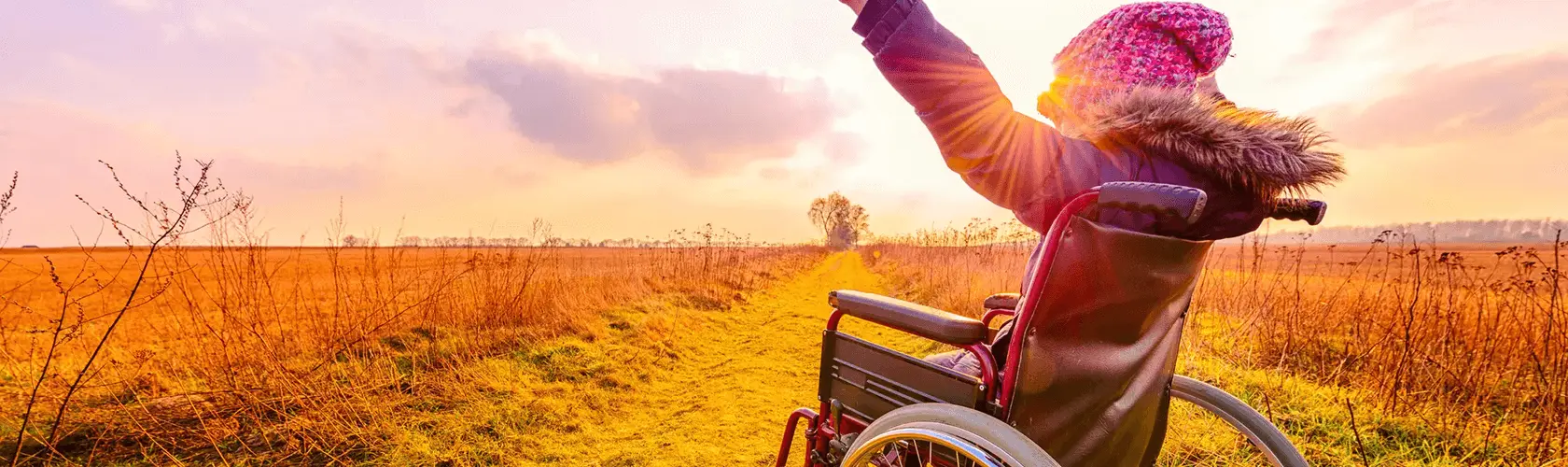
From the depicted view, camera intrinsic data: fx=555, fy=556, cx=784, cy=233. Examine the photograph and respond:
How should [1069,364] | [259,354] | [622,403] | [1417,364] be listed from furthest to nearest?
1. [622,403]
2. [1417,364]
3. [259,354]
4. [1069,364]

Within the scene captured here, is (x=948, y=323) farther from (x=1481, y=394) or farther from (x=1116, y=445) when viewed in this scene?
(x=1481, y=394)

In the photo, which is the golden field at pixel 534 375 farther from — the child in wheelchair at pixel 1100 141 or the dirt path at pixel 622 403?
the child in wheelchair at pixel 1100 141

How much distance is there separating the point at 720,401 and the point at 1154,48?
330 centimetres

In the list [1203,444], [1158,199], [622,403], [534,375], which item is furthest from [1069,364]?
[534,375]

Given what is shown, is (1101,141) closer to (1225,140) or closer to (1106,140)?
(1106,140)

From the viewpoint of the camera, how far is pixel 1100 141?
1.20 m

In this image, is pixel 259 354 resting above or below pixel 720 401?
above

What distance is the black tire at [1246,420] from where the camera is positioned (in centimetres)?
144

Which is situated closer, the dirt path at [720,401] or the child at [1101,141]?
the child at [1101,141]

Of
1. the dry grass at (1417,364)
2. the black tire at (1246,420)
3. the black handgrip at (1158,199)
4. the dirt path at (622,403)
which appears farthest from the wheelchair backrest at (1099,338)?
the dirt path at (622,403)

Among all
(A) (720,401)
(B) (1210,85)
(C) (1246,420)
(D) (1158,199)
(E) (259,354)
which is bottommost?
(A) (720,401)

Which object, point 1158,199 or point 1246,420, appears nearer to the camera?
point 1158,199

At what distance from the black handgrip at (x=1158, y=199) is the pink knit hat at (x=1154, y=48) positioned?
0.41m

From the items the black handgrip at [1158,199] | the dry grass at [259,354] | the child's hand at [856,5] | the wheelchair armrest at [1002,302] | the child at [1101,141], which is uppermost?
the child's hand at [856,5]
